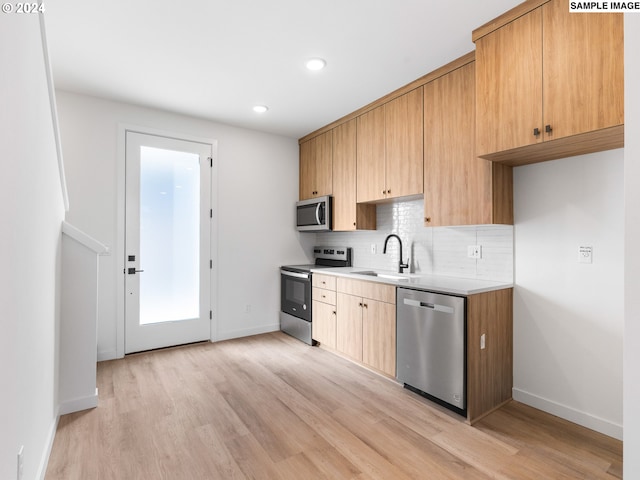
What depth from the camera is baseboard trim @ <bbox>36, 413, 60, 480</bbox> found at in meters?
1.65

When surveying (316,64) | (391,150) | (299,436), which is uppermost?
(316,64)

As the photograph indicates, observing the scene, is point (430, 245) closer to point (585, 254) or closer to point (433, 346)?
point (433, 346)

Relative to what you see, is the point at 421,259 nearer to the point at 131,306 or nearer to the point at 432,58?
the point at 432,58

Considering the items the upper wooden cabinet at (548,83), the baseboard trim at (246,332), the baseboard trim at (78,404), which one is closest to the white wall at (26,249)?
the baseboard trim at (78,404)

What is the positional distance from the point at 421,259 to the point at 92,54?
336cm

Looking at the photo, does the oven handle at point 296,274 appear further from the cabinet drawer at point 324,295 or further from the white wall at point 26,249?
the white wall at point 26,249

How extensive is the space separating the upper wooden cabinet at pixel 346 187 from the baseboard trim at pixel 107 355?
275 cm

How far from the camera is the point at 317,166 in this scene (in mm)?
4352

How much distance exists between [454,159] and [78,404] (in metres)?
3.38

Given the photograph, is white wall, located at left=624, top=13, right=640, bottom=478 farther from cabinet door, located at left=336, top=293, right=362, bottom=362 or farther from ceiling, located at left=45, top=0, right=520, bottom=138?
cabinet door, located at left=336, top=293, right=362, bottom=362

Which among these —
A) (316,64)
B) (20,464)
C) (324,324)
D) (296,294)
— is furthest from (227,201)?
(20,464)

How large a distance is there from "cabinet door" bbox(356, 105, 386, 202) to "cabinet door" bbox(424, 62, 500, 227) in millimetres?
554

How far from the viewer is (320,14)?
211cm

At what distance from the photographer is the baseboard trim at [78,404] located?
2316 mm
